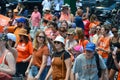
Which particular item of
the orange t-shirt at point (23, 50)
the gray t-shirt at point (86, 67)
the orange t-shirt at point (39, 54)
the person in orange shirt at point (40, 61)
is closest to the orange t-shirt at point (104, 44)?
the orange t-shirt at point (23, 50)

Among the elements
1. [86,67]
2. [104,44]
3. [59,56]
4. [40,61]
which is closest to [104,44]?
[104,44]

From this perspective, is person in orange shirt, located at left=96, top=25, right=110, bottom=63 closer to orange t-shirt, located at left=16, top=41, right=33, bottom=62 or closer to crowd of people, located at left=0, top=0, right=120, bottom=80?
crowd of people, located at left=0, top=0, right=120, bottom=80

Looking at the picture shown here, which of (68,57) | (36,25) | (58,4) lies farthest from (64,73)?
(58,4)

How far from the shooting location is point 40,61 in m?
11.4

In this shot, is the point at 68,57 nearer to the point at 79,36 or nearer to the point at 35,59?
the point at 35,59

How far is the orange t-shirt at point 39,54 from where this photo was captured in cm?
1124

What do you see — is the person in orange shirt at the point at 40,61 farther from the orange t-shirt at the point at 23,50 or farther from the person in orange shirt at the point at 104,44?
the person in orange shirt at the point at 104,44

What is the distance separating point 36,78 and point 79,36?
202 cm

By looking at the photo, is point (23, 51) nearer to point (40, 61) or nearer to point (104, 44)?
point (40, 61)

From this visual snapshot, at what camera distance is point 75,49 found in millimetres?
11609

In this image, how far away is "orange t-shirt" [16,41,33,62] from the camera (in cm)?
1250

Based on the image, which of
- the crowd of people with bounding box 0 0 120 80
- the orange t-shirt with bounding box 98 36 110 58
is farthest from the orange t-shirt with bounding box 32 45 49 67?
the orange t-shirt with bounding box 98 36 110 58

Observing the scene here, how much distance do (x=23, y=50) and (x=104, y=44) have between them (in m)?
2.50

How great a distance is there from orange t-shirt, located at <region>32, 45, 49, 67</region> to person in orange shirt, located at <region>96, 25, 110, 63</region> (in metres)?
2.64
